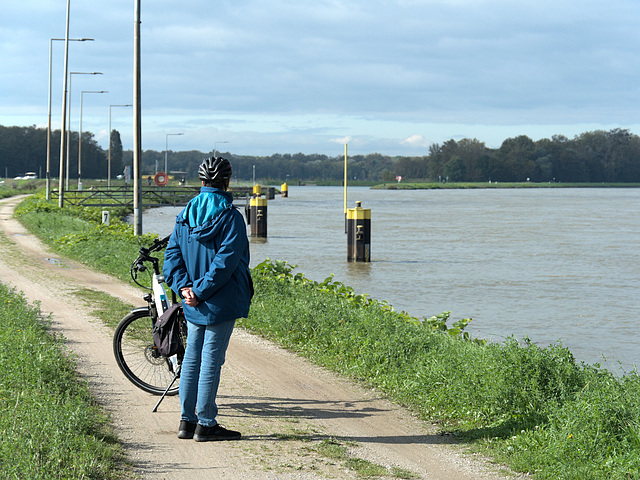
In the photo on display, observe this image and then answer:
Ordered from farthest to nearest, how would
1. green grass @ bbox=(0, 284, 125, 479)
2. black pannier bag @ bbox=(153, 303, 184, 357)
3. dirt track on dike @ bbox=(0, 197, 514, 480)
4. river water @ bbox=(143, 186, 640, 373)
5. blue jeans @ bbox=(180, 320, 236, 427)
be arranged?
river water @ bbox=(143, 186, 640, 373)
black pannier bag @ bbox=(153, 303, 184, 357)
blue jeans @ bbox=(180, 320, 236, 427)
dirt track on dike @ bbox=(0, 197, 514, 480)
green grass @ bbox=(0, 284, 125, 479)

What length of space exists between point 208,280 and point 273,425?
1505mm

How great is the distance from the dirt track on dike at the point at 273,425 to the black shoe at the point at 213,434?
0.14ft

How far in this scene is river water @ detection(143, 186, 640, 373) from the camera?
548 inches

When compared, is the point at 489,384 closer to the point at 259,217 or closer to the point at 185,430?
the point at 185,430

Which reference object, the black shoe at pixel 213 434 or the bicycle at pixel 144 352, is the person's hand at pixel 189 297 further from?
the bicycle at pixel 144 352

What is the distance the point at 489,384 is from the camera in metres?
6.46

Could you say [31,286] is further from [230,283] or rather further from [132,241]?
[230,283]

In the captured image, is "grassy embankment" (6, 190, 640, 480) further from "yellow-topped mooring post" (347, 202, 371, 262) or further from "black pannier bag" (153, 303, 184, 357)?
"yellow-topped mooring post" (347, 202, 371, 262)

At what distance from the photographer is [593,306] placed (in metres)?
16.5

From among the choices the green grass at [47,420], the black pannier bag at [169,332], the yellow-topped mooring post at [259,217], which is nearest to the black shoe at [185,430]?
the green grass at [47,420]

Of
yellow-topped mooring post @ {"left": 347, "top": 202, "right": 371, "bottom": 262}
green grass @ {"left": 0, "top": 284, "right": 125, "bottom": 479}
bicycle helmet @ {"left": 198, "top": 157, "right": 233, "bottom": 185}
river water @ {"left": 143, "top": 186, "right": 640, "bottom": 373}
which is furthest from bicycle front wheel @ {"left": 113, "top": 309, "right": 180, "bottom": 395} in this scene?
yellow-topped mooring post @ {"left": 347, "top": 202, "right": 371, "bottom": 262}

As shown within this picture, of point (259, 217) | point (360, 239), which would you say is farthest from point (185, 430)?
point (259, 217)

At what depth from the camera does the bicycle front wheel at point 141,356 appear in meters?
6.80

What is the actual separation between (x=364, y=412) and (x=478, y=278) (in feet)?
50.0
